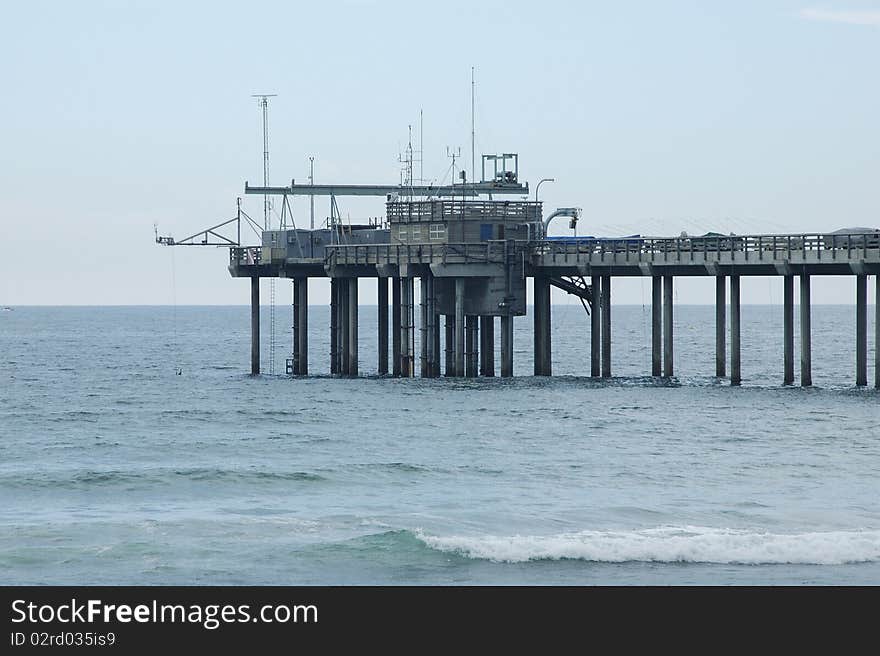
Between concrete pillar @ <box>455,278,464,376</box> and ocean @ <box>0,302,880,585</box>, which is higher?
concrete pillar @ <box>455,278,464,376</box>

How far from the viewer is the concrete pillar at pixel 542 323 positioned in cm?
7869

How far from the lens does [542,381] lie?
78.2m

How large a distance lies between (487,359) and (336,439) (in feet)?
71.0

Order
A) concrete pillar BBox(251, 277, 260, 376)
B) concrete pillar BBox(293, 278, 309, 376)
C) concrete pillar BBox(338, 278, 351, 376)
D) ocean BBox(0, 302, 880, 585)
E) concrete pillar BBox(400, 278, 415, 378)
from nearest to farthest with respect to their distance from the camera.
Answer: ocean BBox(0, 302, 880, 585) < concrete pillar BBox(400, 278, 415, 378) < concrete pillar BBox(338, 278, 351, 376) < concrete pillar BBox(293, 278, 309, 376) < concrete pillar BBox(251, 277, 260, 376)

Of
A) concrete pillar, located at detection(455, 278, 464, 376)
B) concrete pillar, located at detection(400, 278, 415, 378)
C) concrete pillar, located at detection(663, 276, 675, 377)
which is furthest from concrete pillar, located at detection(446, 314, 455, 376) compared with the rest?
concrete pillar, located at detection(663, 276, 675, 377)

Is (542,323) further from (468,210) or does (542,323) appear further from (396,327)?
(396,327)

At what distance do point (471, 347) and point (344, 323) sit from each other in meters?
7.76

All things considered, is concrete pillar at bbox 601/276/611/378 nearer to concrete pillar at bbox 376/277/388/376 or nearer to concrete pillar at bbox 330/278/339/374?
concrete pillar at bbox 376/277/388/376

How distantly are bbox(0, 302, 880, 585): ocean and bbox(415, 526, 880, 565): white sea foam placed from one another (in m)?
0.07

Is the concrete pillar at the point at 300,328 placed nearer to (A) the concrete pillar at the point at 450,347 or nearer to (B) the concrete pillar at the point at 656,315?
(A) the concrete pillar at the point at 450,347

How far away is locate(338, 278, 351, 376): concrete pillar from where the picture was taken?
8327cm
